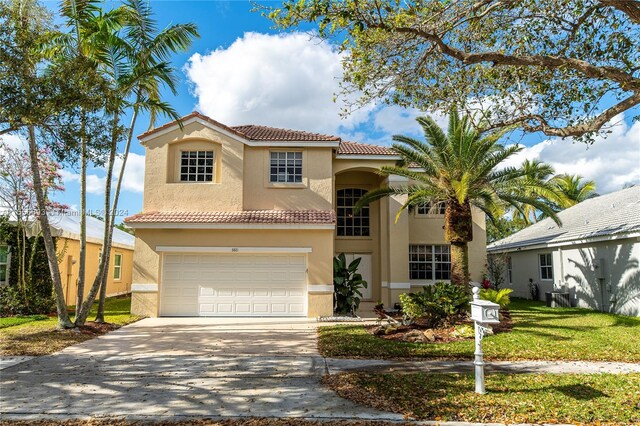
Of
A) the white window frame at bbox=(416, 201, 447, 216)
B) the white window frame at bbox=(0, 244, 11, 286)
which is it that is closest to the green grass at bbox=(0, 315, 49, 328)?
the white window frame at bbox=(0, 244, 11, 286)

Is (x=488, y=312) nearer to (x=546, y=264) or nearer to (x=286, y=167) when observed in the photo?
(x=286, y=167)

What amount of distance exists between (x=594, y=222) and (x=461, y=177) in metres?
8.50

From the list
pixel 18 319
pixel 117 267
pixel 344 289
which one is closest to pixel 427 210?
pixel 344 289

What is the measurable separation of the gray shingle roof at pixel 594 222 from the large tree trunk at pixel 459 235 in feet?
18.7

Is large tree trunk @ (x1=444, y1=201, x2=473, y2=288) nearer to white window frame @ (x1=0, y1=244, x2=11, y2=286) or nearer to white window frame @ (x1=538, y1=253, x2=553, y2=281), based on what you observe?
white window frame @ (x1=538, y1=253, x2=553, y2=281)

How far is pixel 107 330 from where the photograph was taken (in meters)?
12.6

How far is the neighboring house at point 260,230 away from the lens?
50.6 feet

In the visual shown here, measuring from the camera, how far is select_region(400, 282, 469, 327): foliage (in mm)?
12180

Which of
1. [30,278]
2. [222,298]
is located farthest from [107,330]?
[30,278]

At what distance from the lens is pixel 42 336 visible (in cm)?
1120

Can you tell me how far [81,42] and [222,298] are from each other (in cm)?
870

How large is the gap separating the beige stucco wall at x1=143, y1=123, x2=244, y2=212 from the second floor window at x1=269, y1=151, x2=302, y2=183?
4.07 ft

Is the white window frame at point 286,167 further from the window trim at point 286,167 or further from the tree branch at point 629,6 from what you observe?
the tree branch at point 629,6

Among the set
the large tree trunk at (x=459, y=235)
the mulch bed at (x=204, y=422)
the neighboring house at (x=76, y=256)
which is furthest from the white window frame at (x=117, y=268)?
the mulch bed at (x=204, y=422)
